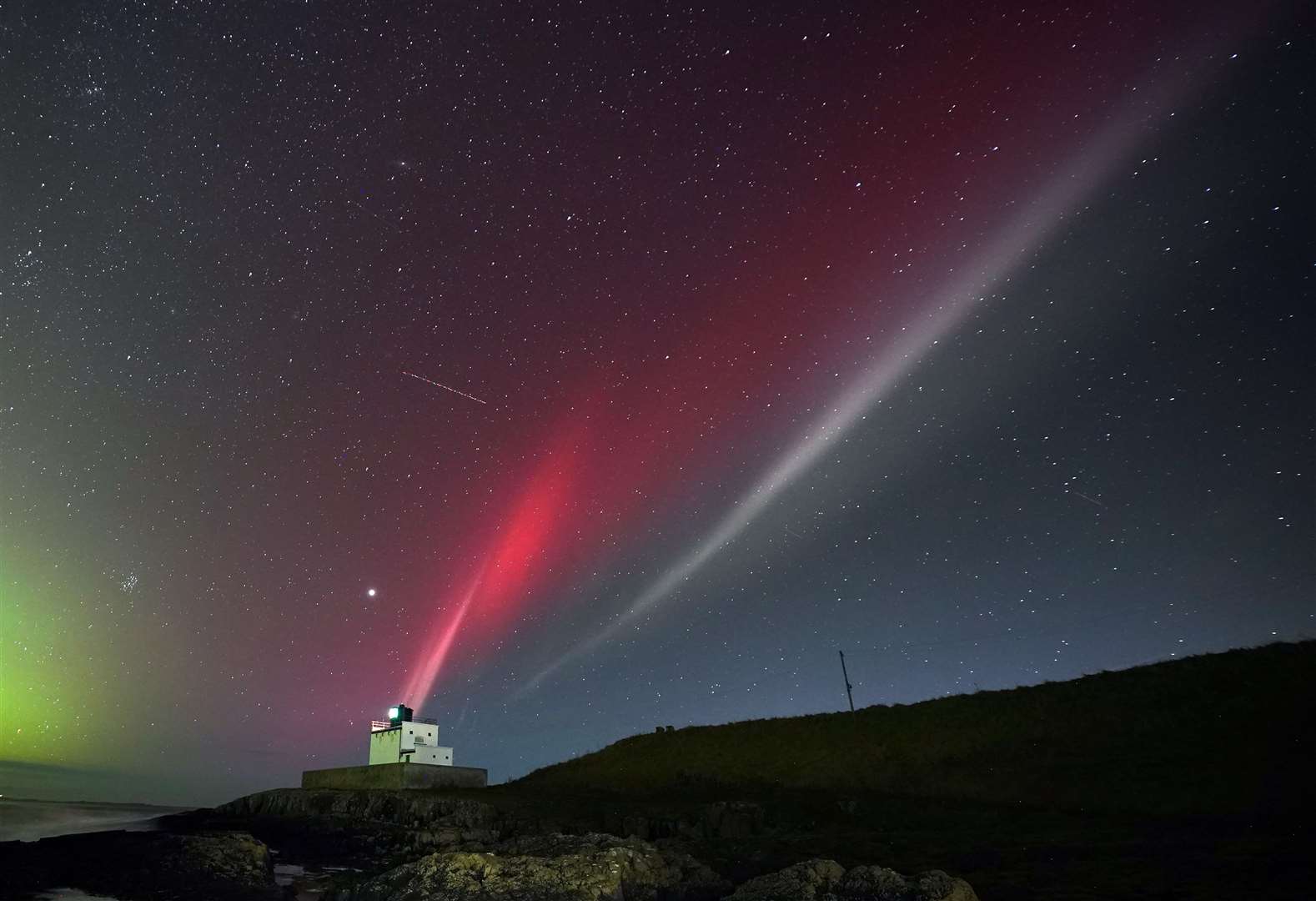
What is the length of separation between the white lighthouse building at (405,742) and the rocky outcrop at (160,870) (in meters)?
33.0

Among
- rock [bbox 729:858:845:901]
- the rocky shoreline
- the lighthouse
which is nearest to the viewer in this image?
rock [bbox 729:858:845:901]

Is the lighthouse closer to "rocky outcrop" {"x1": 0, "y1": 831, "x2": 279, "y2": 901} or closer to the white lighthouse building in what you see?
the white lighthouse building

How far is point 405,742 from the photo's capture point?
182 ft

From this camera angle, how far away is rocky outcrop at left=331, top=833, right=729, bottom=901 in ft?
47.7

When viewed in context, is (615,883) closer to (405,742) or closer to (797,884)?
(797,884)

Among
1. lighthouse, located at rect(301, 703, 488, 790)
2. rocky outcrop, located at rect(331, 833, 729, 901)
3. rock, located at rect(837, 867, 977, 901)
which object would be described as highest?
lighthouse, located at rect(301, 703, 488, 790)

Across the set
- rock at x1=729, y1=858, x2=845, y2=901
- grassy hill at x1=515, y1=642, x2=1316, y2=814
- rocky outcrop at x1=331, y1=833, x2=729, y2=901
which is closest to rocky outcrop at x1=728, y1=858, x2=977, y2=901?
rock at x1=729, y1=858, x2=845, y2=901

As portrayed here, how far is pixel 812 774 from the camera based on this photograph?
128 feet

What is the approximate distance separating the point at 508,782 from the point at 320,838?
23.2 m

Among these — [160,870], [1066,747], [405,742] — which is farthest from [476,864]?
[405,742]

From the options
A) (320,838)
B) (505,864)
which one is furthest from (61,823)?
(505,864)

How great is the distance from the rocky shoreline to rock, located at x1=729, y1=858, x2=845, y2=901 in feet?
0.11

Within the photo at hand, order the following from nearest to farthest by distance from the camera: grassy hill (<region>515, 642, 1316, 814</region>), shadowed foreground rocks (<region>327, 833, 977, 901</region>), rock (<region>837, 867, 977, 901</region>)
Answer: rock (<region>837, 867, 977, 901</region>)
shadowed foreground rocks (<region>327, 833, 977, 901</region>)
grassy hill (<region>515, 642, 1316, 814</region>)

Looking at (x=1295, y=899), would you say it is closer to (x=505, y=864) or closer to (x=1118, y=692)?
(x=505, y=864)
